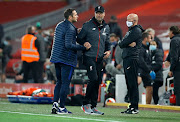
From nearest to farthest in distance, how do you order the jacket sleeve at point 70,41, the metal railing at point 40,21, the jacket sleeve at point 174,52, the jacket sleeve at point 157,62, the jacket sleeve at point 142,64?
the jacket sleeve at point 70,41 → the jacket sleeve at point 174,52 → the jacket sleeve at point 142,64 → the jacket sleeve at point 157,62 → the metal railing at point 40,21

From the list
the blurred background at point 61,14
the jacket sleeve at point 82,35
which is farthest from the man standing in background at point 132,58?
the blurred background at point 61,14

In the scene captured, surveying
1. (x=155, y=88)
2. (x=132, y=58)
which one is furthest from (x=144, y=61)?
(x=132, y=58)

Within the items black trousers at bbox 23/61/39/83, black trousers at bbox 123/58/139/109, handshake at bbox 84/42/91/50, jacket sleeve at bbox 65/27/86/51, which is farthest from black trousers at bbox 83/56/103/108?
black trousers at bbox 23/61/39/83

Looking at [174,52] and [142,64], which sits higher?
[174,52]

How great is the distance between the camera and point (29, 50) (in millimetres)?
17531

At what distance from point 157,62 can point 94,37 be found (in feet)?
11.3

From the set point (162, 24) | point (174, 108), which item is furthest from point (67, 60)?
point (162, 24)

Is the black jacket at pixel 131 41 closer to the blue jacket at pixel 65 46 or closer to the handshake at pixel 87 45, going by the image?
the handshake at pixel 87 45

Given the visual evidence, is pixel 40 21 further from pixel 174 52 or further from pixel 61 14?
pixel 174 52

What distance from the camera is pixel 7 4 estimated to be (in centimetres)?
3381

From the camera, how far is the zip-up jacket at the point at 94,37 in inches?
407

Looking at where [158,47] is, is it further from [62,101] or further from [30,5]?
→ [30,5]

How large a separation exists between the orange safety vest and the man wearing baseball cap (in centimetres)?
709

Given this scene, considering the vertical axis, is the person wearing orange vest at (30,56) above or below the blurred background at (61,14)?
below
